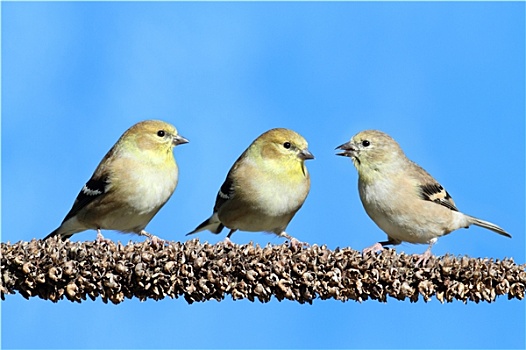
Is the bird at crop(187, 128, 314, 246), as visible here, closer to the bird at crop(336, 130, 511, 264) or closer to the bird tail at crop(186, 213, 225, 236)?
the bird tail at crop(186, 213, 225, 236)

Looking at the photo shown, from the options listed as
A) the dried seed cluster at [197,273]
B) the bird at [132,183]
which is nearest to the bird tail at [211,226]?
the bird at [132,183]

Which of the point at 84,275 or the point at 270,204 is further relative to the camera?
the point at 270,204

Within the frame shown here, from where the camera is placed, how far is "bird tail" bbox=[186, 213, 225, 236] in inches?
267

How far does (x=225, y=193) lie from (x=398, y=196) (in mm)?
1449

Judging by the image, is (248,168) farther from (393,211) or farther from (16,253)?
(16,253)

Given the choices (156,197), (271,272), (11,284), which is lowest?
(11,284)

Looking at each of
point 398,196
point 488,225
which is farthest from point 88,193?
point 488,225

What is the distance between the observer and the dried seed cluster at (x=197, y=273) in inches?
181

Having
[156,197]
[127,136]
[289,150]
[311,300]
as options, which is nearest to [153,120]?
[127,136]

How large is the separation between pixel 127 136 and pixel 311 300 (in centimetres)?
255

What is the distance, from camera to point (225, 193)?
21.5 ft

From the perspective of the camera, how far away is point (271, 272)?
4734mm

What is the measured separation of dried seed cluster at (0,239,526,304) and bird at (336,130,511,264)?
1.25 m

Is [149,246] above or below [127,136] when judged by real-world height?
below
